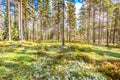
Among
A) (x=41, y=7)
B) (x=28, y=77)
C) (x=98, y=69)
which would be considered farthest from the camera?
(x=41, y=7)

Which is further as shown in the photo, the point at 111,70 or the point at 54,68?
the point at 111,70

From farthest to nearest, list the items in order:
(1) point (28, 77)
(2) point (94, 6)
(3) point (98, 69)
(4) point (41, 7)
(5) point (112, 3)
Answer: (4) point (41, 7)
(5) point (112, 3)
(2) point (94, 6)
(3) point (98, 69)
(1) point (28, 77)

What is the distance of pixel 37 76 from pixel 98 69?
5.51 metres

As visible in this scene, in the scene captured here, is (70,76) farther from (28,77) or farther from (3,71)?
(3,71)

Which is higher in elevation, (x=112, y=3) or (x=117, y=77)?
(x=112, y=3)

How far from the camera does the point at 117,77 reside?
14.6 m

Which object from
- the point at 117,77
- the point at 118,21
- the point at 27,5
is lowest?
the point at 117,77

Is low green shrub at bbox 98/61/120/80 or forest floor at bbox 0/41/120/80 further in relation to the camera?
low green shrub at bbox 98/61/120/80

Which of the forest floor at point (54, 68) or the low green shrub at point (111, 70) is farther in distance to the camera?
the low green shrub at point (111, 70)

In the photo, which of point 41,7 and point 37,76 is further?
point 41,7

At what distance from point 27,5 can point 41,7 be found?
6468 millimetres

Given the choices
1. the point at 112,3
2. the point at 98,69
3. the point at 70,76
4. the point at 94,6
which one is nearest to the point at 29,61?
the point at 70,76

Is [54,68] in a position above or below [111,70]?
above

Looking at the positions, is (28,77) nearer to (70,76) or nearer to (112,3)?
(70,76)
